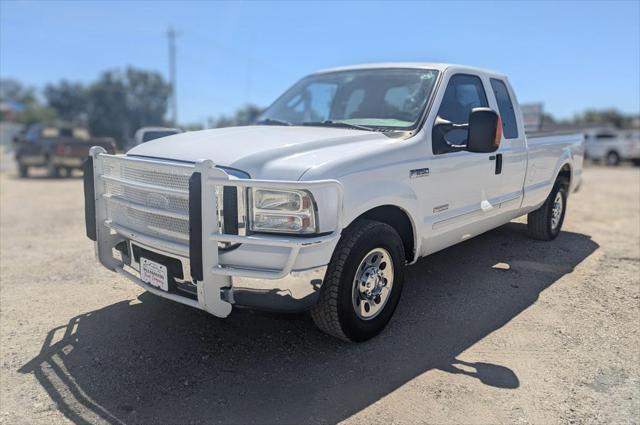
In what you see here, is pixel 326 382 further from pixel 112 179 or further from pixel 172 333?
pixel 112 179

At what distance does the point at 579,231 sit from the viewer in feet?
25.5

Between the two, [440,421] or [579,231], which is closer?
[440,421]

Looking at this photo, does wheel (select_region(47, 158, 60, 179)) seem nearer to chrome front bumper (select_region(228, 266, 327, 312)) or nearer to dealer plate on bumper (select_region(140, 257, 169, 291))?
dealer plate on bumper (select_region(140, 257, 169, 291))

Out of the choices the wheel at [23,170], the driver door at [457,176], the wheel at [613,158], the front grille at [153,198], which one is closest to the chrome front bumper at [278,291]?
the front grille at [153,198]

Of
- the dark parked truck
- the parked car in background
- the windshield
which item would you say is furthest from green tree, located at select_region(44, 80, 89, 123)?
the windshield

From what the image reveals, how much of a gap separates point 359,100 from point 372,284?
1929 mm

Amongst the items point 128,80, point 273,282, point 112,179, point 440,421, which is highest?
point 128,80

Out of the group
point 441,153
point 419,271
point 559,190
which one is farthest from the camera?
point 559,190

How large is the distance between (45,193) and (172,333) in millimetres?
10402

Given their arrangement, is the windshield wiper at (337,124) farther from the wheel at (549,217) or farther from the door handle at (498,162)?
the wheel at (549,217)

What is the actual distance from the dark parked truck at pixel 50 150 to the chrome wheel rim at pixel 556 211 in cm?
1294

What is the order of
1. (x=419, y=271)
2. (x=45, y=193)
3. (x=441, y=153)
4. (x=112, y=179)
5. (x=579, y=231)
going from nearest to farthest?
(x=112, y=179), (x=441, y=153), (x=419, y=271), (x=579, y=231), (x=45, y=193)

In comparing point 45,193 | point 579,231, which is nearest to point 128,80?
point 45,193

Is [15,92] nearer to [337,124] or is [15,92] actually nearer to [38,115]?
[38,115]
